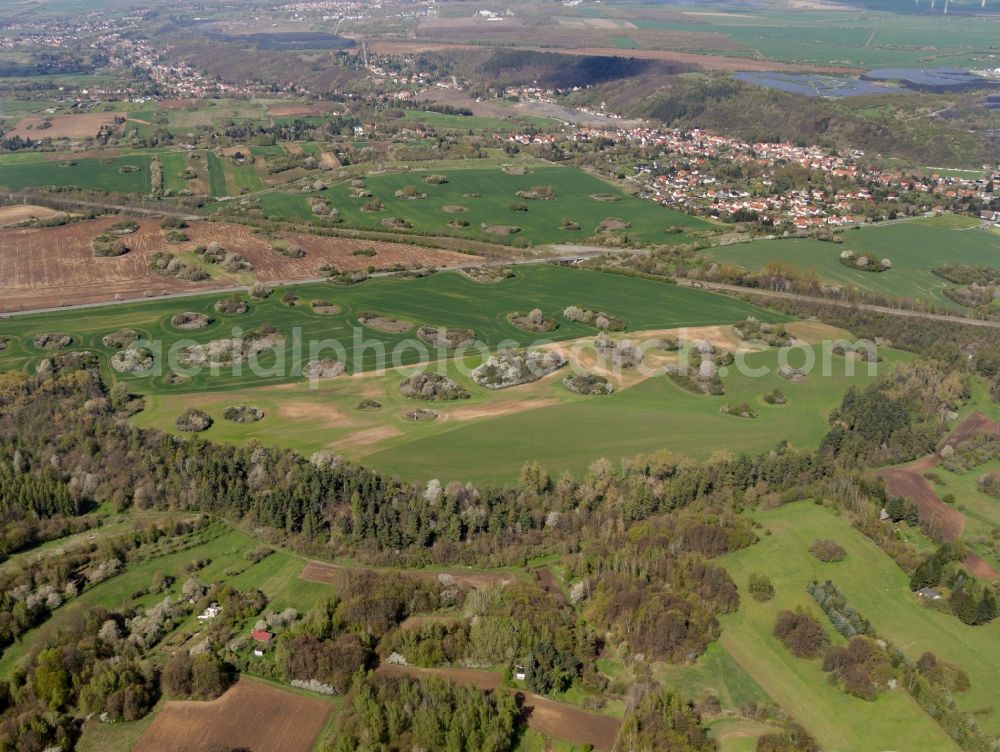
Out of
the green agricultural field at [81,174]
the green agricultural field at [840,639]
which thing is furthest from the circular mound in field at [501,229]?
the green agricultural field at [840,639]

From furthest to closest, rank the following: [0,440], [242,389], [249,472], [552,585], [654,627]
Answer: [242,389], [0,440], [249,472], [552,585], [654,627]

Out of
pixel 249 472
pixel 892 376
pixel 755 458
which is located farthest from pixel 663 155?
pixel 249 472

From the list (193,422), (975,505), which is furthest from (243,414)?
(975,505)

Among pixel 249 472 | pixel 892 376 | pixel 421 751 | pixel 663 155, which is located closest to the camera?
pixel 421 751

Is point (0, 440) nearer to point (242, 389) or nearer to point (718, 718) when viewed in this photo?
point (242, 389)

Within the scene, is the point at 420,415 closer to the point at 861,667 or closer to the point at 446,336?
the point at 446,336
